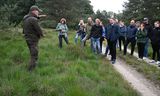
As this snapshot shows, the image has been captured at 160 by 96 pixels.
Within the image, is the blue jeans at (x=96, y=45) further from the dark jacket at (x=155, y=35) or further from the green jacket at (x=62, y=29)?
the dark jacket at (x=155, y=35)

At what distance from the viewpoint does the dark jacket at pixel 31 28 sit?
10391 mm

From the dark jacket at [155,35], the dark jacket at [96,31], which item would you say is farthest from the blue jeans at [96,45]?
the dark jacket at [155,35]

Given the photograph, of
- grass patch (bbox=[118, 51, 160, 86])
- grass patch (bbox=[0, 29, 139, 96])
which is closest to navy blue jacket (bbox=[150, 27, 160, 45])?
grass patch (bbox=[118, 51, 160, 86])

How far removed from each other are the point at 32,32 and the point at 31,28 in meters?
0.14

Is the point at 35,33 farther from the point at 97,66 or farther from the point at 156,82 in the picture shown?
the point at 156,82

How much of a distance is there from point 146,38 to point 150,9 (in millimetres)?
18634

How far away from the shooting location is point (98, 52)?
16.8 m

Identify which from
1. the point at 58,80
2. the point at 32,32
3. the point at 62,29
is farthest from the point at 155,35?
the point at 58,80

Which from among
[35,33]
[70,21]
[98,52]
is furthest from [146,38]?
[70,21]

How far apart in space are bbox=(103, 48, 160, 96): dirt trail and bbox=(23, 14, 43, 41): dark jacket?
368cm

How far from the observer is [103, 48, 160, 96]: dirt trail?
9.88 meters

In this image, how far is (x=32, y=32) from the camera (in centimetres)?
1055

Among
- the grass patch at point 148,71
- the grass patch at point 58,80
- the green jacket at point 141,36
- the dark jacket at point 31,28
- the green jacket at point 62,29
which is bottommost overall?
the grass patch at point 148,71

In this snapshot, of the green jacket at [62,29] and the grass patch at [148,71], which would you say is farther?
the green jacket at [62,29]
